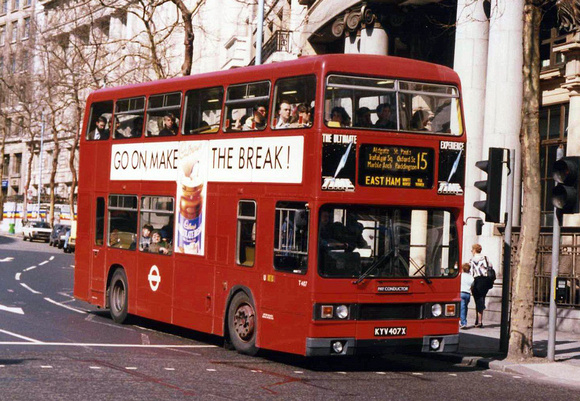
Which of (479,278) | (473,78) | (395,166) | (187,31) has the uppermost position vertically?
(187,31)

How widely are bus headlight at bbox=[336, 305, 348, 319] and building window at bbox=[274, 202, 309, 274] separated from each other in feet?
2.14

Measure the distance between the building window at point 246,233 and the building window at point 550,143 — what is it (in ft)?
32.8

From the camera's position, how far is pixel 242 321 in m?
15.1

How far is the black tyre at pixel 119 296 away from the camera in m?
18.8

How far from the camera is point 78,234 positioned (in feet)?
67.5

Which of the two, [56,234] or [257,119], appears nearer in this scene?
[257,119]

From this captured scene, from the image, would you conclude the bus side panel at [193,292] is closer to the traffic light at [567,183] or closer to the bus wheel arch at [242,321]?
the bus wheel arch at [242,321]

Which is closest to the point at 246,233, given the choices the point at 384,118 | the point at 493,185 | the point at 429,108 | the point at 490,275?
the point at 384,118

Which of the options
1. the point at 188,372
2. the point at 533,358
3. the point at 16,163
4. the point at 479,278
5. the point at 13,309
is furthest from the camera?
the point at 16,163

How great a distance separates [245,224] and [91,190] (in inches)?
231

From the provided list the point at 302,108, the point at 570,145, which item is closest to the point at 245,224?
the point at 302,108

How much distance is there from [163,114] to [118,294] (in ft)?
12.4

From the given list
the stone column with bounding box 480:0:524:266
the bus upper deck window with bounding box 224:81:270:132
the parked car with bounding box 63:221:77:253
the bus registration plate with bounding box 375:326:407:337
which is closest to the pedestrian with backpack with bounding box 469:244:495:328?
the stone column with bounding box 480:0:524:266

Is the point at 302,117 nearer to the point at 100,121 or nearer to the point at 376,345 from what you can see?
the point at 376,345
